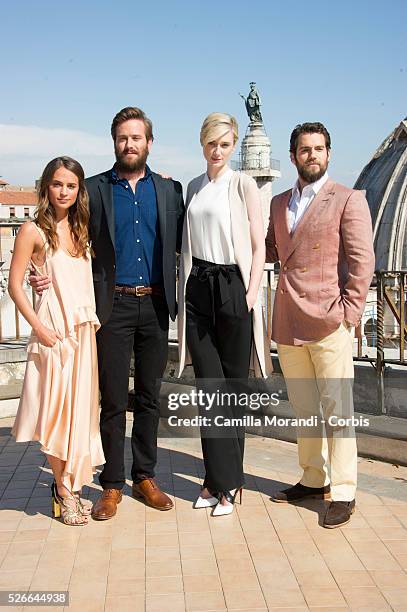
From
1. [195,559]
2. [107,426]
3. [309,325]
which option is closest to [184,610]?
[195,559]

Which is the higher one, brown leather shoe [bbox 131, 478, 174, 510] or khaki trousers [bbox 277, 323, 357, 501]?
khaki trousers [bbox 277, 323, 357, 501]

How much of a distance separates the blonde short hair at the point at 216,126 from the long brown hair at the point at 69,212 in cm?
69

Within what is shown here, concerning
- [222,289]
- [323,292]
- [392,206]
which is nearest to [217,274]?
[222,289]

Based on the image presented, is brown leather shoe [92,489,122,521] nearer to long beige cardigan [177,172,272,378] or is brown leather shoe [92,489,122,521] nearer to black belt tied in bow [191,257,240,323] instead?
long beige cardigan [177,172,272,378]

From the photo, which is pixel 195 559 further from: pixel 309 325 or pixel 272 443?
pixel 272 443

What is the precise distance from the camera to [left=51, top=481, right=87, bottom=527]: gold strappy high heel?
13.3ft

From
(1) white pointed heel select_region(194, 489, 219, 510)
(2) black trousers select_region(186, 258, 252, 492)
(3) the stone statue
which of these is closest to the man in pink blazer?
(2) black trousers select_region(186, 258, 252, 492)

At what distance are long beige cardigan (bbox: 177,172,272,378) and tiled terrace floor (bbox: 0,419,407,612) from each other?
0.85m

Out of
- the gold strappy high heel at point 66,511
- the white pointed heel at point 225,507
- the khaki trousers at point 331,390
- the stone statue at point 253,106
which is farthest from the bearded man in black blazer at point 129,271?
the stone statue at point 253,106

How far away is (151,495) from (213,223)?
161cm

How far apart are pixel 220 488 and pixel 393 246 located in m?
35.8

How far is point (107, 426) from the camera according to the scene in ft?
13.8

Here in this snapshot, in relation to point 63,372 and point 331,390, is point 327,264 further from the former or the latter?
point 63,372

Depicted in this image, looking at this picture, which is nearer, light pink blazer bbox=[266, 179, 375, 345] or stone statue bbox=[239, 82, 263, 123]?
light pink blazer bbox=[266, 179, 375, 345]
